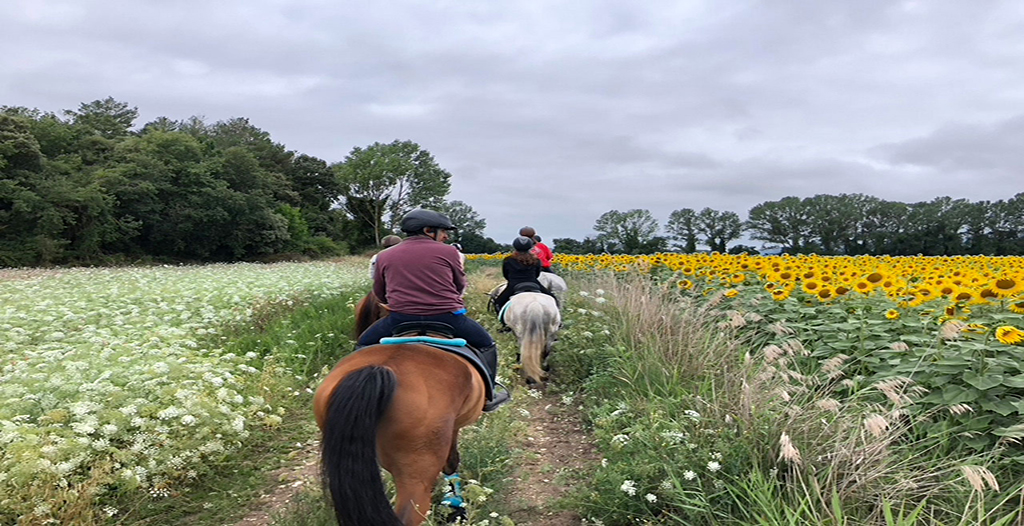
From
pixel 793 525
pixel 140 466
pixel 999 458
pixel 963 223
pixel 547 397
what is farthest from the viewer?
pixel 963 223

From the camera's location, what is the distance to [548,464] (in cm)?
513

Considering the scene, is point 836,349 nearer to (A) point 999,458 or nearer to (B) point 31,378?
(A) point 999,458

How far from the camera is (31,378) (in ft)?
15.1

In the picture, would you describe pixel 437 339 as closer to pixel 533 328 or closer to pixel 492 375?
pixel 492 375

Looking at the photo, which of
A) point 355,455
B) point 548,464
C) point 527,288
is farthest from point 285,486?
point 527,288

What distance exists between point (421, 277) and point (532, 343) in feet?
13.3

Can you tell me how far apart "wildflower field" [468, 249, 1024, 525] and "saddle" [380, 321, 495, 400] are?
120 cm

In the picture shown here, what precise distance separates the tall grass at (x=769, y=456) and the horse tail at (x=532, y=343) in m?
2.20

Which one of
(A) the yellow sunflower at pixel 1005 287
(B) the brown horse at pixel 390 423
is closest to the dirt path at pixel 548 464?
(B) the brown horse at pixel 390 423

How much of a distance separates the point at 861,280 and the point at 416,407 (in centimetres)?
499

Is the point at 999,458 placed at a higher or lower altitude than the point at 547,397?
higher

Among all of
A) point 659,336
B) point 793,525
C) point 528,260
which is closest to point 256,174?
point 528,260

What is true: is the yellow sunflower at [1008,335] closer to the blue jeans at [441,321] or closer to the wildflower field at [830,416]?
the wildflower field at [830,416]

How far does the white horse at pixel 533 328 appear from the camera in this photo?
7805mm
